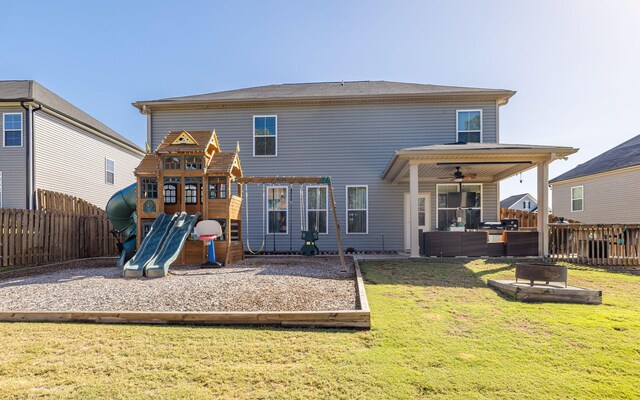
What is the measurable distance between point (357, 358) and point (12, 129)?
16.4 meters

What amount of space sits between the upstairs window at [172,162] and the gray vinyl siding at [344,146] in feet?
11.8

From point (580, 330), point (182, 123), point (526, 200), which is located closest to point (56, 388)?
point (580, 330)

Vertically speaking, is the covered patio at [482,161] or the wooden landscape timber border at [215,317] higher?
the covered patio at [482,161]

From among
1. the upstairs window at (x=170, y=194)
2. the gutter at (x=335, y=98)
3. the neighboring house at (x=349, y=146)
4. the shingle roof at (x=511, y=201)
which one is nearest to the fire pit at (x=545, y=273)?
the neighboring house at (x=349, y=146)

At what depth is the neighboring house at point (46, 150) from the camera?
12.0m

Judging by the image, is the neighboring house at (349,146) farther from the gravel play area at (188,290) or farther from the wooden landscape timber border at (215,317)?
the wooden landscape timber border at (215,317)

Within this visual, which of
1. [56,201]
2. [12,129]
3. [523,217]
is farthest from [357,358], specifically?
[12,129]

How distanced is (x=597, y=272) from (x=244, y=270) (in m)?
8.41

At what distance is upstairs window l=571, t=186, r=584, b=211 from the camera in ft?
59.3

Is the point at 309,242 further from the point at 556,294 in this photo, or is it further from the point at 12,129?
the point at 12,129

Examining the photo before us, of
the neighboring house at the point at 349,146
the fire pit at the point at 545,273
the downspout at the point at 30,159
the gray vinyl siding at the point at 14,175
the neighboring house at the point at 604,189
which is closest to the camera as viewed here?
the fire pit at the point at 545,273

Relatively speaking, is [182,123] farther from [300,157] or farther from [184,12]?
[300,157]

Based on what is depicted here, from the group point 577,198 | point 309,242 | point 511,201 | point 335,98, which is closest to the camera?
point 309,242

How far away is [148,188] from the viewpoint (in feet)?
27.6
